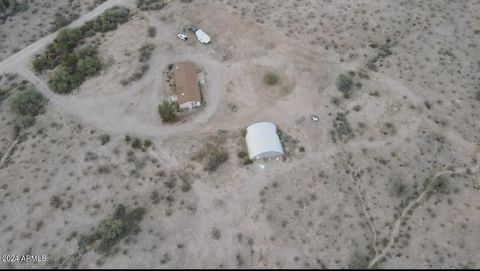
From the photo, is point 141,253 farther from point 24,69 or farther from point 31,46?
point 31,46

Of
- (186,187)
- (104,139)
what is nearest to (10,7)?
(104,139)

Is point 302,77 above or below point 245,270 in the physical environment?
above

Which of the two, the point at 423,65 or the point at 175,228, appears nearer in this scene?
the point at 175,228

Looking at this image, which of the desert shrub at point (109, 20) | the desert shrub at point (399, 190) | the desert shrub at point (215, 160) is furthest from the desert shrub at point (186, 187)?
the desert shrub at point (109, 20)

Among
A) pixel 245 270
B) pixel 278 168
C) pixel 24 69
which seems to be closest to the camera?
pixel 245 270

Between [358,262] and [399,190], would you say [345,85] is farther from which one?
[358,262]

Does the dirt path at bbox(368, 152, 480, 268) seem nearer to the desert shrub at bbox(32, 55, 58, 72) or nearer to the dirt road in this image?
the dirt road

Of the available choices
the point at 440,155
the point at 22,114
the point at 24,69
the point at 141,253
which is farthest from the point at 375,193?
the point at 24,69

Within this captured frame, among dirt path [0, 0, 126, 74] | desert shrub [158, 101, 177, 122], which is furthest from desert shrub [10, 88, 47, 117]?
desert shrub [158, 101, 177, 122]
